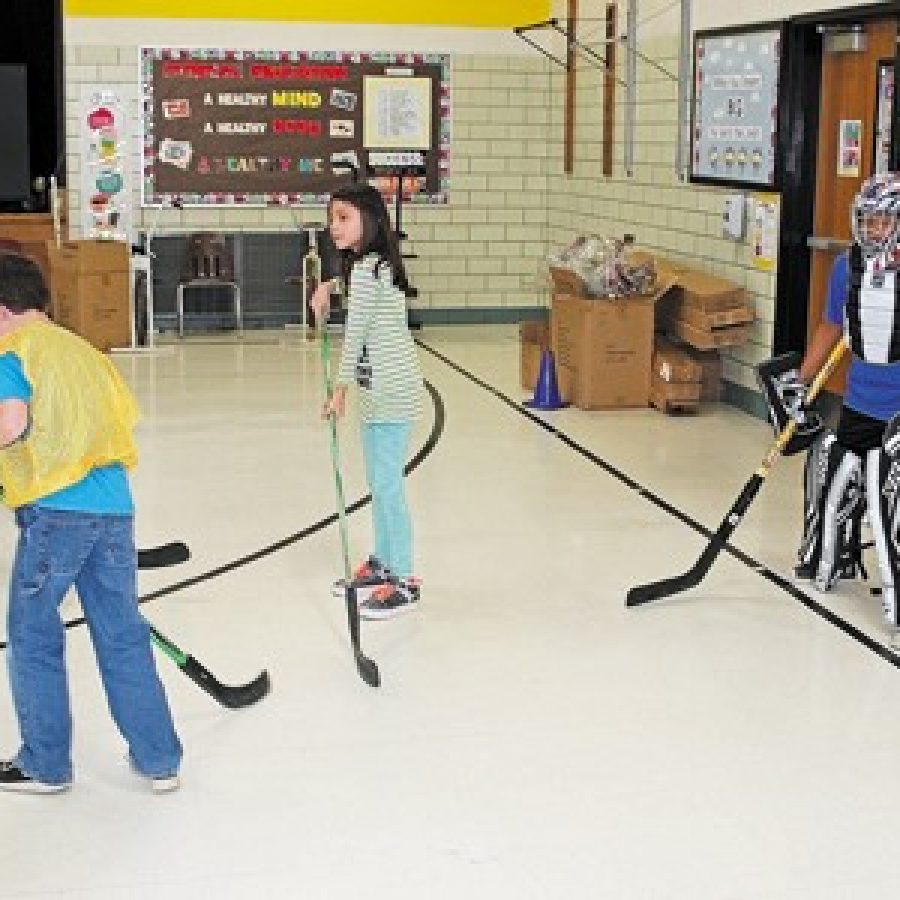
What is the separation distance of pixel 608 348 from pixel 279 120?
4.53m

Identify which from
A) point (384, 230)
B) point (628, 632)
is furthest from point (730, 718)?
point (384, 230)

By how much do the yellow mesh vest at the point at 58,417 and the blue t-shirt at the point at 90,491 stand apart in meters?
0.02

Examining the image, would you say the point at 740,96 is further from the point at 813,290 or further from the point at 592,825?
the point at 592,825

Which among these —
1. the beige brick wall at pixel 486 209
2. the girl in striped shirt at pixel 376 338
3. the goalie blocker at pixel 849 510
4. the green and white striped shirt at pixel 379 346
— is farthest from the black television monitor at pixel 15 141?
the goalie blocker at pixel 849 510

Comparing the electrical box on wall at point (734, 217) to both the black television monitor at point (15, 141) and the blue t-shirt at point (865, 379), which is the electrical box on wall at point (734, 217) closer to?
the blue t-shirt at point (865, 379)

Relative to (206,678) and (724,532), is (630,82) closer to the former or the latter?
(724,532)

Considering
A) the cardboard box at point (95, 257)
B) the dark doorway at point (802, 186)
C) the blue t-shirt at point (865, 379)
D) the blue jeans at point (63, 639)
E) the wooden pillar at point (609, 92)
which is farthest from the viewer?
the wooden pillar at point (609, 92)

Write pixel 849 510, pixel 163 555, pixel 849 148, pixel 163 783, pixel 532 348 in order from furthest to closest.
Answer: pixel 532 348 < pixel 849 148 < pixel 849 510 < pixel 163 555 < pixel 163 783

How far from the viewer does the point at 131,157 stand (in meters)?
12.3

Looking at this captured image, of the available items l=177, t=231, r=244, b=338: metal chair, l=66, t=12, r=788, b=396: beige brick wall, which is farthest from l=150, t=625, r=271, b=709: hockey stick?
l=177, t=231, r=244, b=338: metal chair

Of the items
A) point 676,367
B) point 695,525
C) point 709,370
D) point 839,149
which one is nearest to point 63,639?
point 695,525

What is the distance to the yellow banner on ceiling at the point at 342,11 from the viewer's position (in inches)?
481

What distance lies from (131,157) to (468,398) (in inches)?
166

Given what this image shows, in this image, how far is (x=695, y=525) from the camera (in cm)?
669
